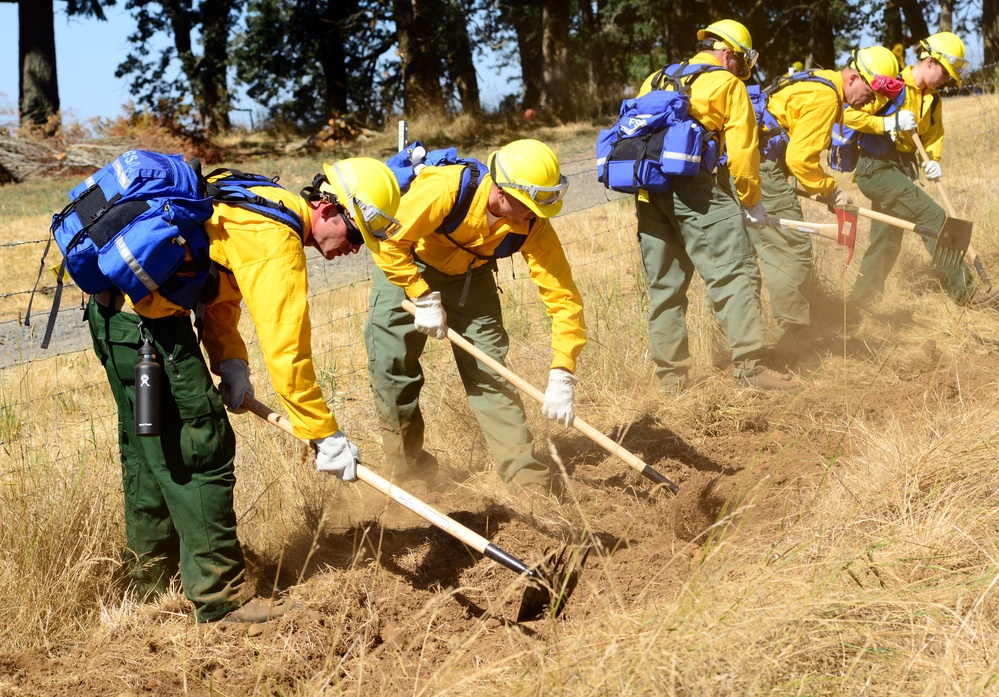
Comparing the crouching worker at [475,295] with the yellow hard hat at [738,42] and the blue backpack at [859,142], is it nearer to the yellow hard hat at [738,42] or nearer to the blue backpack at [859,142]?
the yellow hard hat at [738,42]

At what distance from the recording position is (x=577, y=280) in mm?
7891

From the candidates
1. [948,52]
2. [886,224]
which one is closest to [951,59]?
[948,52]

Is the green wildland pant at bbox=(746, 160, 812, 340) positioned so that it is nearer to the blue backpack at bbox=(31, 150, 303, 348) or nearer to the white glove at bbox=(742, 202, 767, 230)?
the white glove at bbox=(742, 202, 767, 230)

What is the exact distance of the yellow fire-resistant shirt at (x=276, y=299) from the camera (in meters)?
3.20

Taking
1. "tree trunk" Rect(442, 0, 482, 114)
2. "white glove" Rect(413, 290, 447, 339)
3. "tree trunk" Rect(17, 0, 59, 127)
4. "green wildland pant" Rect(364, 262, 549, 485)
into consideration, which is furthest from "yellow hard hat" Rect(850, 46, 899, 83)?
"tree trunk" Rect(17, 0, 59, 127)

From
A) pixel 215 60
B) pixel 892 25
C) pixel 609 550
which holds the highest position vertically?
pixel 215 60

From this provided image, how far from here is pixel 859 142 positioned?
686 cm

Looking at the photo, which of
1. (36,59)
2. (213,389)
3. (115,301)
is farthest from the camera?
(36,59)

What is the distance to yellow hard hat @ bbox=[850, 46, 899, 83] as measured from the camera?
652cm

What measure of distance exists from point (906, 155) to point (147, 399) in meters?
5.84

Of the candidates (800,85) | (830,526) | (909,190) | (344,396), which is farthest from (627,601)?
(909,190)

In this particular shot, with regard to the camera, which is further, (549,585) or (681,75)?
(681,75)

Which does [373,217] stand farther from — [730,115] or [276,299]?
[730,115]

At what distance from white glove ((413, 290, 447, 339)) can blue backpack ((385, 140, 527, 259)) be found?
29 cm
